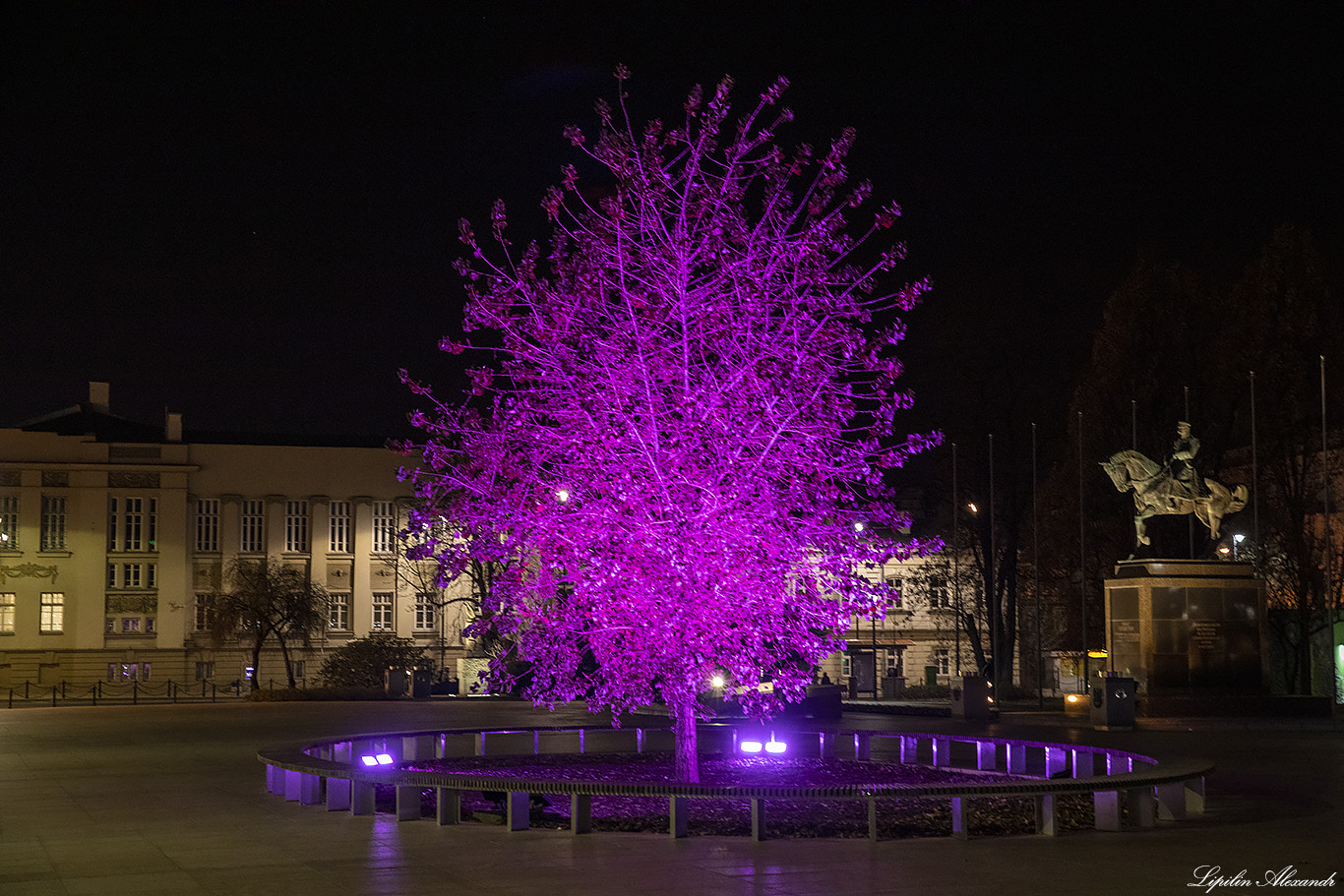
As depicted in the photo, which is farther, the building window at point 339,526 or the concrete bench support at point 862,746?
the building window at point 339,526

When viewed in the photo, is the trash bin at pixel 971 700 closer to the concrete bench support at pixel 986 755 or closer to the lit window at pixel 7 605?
the concrete bench support at pixel 986 755

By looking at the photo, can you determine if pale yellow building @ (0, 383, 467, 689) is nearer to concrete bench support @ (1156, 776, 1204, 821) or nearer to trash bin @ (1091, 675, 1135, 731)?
trash bin @ (1091, 675, 1135, 731)

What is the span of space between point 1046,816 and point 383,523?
63.5 meters

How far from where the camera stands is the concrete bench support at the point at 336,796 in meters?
14.0

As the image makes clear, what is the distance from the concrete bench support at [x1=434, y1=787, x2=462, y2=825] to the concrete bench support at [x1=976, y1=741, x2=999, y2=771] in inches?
325

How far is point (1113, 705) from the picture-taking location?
28.3 meters

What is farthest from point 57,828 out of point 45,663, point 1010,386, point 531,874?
point 45,663

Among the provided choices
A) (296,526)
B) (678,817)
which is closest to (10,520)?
(296,526)

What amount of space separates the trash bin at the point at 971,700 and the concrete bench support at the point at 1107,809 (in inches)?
773

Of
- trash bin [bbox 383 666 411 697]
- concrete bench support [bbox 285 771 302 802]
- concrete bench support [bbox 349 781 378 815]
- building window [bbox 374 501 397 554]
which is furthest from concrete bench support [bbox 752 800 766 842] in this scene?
building window [bbox 374 501 397 554]

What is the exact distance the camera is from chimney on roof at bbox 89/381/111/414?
76375 millimetres

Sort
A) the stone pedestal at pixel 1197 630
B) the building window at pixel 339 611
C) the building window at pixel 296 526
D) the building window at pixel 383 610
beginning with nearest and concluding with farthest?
the stone pedestal at pixel 1197 630 < the building window at pixel 339 611 < the building window at pixel 296 526 < the building window at pixel 383 610

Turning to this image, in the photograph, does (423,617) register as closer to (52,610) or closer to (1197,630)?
(52,610)

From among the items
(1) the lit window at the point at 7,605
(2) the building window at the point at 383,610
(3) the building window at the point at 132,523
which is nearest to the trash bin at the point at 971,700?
(2) the building window at the point at 383,610
